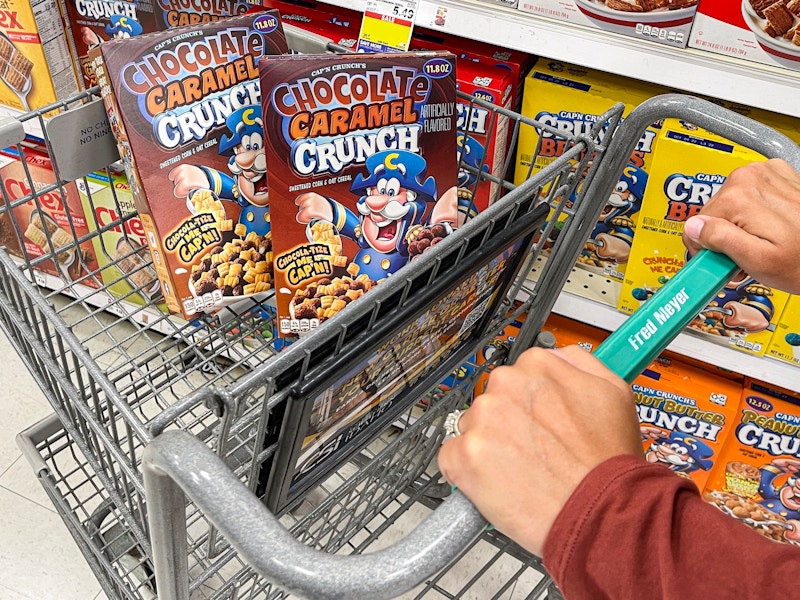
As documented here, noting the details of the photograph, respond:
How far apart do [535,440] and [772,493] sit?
1.16 meters

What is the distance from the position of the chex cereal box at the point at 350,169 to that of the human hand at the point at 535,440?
1.21 ft

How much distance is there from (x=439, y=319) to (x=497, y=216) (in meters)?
0.13

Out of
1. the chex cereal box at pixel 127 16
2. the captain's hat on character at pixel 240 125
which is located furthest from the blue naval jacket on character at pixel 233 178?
the chex cereal box at pixel 127 16

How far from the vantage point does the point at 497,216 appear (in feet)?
2.50

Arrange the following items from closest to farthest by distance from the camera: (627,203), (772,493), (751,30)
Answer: (751,30), (627,203), (772,493)

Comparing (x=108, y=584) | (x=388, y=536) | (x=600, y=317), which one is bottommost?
(x=388, y=536)

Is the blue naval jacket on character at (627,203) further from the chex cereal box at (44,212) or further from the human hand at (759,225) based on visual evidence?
the chex cereal box at (44,212)

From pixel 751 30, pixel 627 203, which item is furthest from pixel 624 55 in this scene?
pixel 627 203

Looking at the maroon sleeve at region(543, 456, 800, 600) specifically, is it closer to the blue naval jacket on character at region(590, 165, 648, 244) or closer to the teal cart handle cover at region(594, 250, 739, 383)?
the teal cart handle cover at region(594, 250, 739, 383)

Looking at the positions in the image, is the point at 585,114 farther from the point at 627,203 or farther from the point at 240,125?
the point at 240,125

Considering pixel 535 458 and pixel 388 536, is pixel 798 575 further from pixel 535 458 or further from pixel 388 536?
pixel 388 536

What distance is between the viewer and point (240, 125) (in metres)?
0.92

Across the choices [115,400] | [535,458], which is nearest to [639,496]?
[535,458]

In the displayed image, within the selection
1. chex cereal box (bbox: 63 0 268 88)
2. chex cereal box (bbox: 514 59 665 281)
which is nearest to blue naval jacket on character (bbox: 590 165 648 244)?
chex cereal box (bbox: 514 59 665 281)
